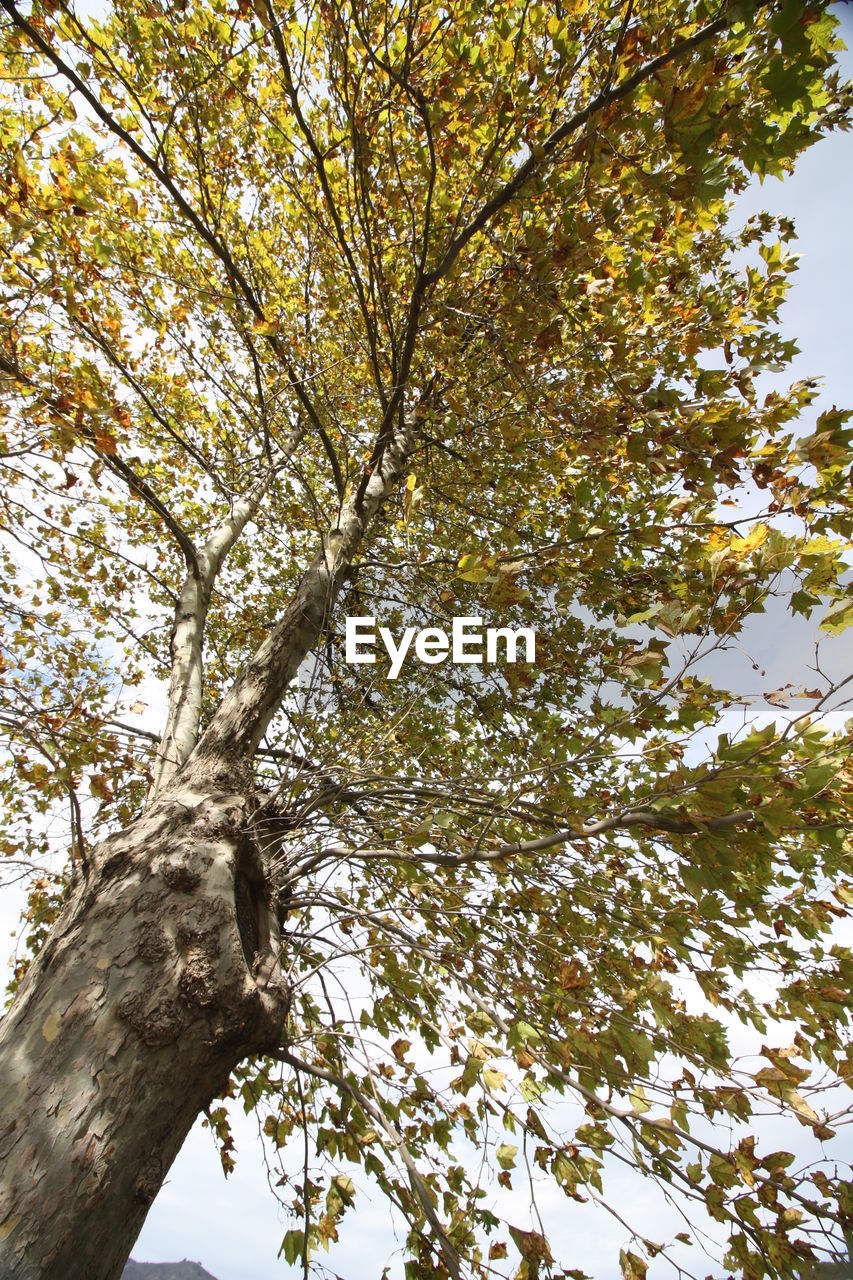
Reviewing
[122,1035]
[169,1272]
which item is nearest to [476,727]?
[122,1035]

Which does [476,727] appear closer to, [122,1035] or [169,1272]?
[122,1035]

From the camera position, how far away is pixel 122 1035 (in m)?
1.87

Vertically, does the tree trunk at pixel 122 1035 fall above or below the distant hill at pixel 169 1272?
above

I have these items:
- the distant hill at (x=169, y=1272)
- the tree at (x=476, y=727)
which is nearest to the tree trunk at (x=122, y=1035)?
the tree at (x=476, y=727)

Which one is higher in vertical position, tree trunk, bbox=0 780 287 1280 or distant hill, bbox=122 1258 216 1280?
tree trunk, bbox=0 780 287 1280

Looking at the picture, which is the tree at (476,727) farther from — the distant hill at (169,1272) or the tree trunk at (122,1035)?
the distant hill at (169,1272)

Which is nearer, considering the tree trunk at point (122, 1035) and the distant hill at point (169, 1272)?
the tree trunk at point (122, 1035)

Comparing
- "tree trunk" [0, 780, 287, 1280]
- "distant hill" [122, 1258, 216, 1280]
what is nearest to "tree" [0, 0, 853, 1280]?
"tree trunk" [0, 780, 287, 1280]

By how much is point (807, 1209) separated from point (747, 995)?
2.39ft

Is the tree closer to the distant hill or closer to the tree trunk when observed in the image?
the tree trunk

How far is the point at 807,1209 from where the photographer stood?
1949 millimetres

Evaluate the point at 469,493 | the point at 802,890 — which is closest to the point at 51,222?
the point at 469,493

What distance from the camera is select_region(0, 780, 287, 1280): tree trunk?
1.56 metres

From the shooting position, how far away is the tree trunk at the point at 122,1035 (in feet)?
5.11
